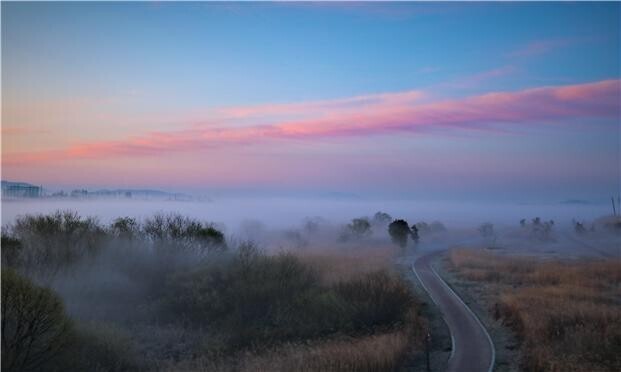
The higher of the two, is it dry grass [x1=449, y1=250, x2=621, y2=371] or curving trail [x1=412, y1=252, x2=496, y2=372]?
dry grass [x1=449, y1=250, x2=621, y2=371]

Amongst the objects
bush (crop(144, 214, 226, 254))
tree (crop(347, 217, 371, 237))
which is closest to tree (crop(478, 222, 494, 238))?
tree (crop(347, 217, 371, 237))

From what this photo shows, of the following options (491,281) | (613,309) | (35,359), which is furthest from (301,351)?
(491,281)

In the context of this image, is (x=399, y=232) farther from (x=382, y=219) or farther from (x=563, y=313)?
(x=382, y=219)

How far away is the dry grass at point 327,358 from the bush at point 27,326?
4.15 m

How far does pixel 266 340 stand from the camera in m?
23.1

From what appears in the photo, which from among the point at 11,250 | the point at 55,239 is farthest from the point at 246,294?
the point at 11,250

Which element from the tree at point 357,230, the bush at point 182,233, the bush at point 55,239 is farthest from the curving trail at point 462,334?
the tree at point 357,230

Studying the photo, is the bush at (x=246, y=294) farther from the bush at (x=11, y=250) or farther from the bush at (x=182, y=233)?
the bush at (x=11, y=250)

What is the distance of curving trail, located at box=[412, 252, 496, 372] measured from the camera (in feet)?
60.3

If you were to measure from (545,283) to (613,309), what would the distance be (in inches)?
415

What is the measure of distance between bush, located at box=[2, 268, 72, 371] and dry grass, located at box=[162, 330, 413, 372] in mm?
4152

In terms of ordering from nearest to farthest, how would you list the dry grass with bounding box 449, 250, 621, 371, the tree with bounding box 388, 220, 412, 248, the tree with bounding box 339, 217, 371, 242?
the dry grass with bounding box 449, 250, 621, 371, the tree with bounding box 388, 220, 412, 248, the tree with bounding box 339, 217, 371, 242

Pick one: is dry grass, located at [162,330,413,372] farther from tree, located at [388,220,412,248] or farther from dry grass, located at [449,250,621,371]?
tree, located at [388,220,412,248]

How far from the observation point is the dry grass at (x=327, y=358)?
16.9 m
